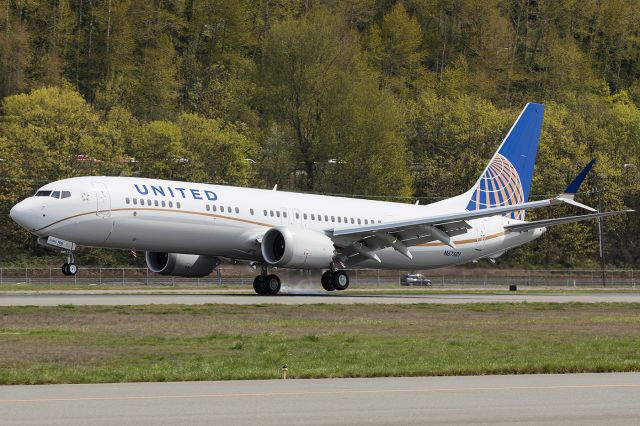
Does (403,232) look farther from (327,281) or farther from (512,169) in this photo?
(512,169)

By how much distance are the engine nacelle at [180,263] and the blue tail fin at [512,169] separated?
15497 mm

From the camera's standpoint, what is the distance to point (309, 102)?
110312 millimetres

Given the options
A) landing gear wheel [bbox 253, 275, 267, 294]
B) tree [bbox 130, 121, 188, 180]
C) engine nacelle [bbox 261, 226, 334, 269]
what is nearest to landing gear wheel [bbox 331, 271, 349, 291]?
engine nacelle [bbox 261, 226, 334, 269]

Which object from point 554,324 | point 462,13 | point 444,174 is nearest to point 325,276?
point 554,324

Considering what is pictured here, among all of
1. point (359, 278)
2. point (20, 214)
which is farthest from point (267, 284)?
point (359, 278)

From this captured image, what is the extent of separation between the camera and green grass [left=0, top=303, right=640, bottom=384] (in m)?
21.1

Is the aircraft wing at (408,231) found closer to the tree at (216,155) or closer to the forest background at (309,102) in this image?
the forest background at (309,102)

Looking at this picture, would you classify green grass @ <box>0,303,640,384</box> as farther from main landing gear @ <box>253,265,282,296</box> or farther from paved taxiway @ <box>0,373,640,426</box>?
main landing gear @ <box>253,265,282,296</box>

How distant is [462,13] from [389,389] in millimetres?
140513

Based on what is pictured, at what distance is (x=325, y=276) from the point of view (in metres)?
53.8

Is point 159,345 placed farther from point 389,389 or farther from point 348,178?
point 348,178

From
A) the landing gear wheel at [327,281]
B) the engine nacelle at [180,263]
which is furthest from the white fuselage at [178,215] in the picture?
the engine nacelle at [180,263]

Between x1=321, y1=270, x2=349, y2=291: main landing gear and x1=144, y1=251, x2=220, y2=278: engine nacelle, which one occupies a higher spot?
x1=144, y1=251, x2=220, y2=278: engine nacelle

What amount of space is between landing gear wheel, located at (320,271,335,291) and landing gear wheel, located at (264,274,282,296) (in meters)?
2.83
